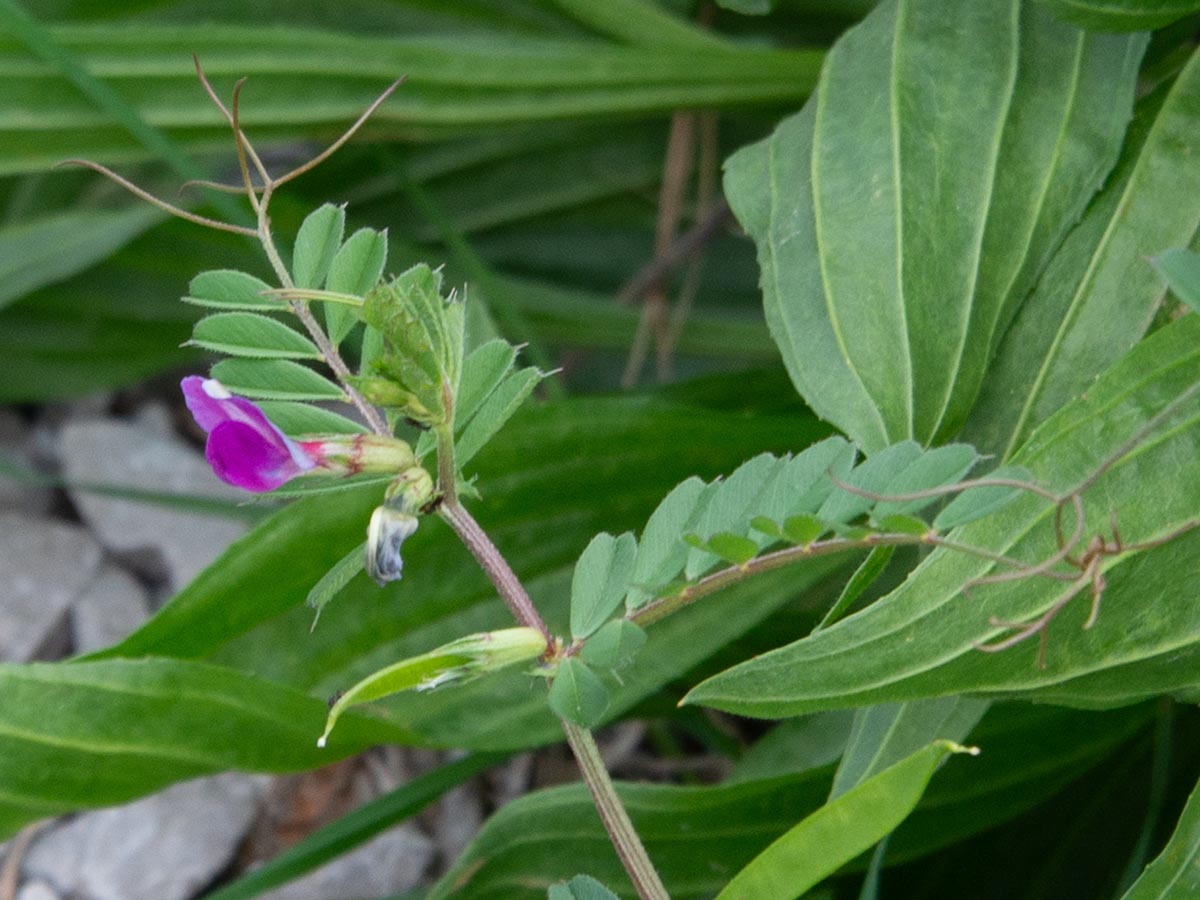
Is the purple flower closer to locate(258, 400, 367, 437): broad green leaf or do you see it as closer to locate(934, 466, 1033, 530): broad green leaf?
locate(258, 400, 367, 437): broad green leaf

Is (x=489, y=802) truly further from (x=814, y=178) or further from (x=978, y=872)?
(x=814, y=178)

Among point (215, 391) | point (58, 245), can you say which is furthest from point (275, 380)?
point (58, 245)

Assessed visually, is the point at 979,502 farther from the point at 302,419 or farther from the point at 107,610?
the point at 107,610

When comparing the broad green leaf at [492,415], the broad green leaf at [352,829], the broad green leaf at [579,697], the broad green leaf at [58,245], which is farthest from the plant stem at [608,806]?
the broad green leaf at [58,245]

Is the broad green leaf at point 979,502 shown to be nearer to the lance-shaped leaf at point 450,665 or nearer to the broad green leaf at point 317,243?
the lance-shaped leaf at point 450,665

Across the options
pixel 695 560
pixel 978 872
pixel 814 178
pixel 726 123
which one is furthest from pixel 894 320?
pixel 726 123
